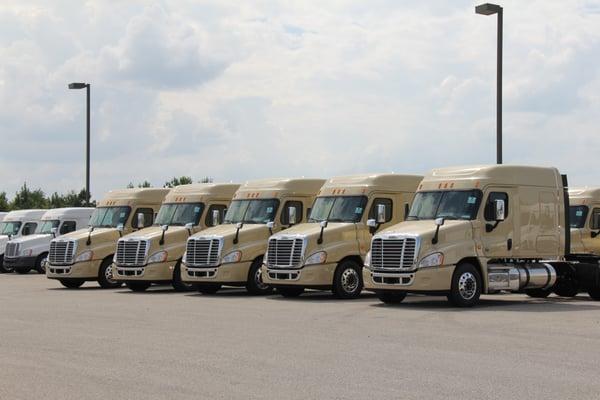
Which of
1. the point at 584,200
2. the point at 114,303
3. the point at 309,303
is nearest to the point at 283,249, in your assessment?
the point at 309,303

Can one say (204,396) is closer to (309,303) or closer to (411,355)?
(411,355)

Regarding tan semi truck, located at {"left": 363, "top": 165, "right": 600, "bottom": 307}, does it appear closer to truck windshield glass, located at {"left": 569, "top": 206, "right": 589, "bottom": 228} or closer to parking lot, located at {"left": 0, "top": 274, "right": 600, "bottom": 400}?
parking lot, located at {"left": 0, "top": 274, "right": 600, "bottom": 400}

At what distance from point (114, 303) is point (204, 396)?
1314cm

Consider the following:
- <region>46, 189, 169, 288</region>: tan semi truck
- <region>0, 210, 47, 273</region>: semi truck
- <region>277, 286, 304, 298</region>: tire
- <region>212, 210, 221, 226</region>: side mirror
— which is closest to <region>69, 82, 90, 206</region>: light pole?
<region>0, 210, 47, 273</region>: semi truck

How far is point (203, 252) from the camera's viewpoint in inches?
986

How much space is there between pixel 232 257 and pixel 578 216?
30.2 feet

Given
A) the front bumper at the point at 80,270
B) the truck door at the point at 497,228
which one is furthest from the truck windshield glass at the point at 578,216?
the front bumper at the point at 80,270

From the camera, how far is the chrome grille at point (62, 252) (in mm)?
28938

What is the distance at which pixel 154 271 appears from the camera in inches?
1051

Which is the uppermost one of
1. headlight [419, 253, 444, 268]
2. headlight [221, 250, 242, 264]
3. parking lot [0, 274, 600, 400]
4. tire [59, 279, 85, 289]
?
headlight [419, 253, 444, 268]

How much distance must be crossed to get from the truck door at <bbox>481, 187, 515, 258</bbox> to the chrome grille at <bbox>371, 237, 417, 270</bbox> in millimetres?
1618

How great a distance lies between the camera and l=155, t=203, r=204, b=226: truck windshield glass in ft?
91.6

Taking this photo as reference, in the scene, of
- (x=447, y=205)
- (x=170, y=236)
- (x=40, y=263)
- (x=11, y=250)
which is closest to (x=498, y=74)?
(x=447, y=205)

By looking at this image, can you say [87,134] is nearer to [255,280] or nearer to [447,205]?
[255,280]
